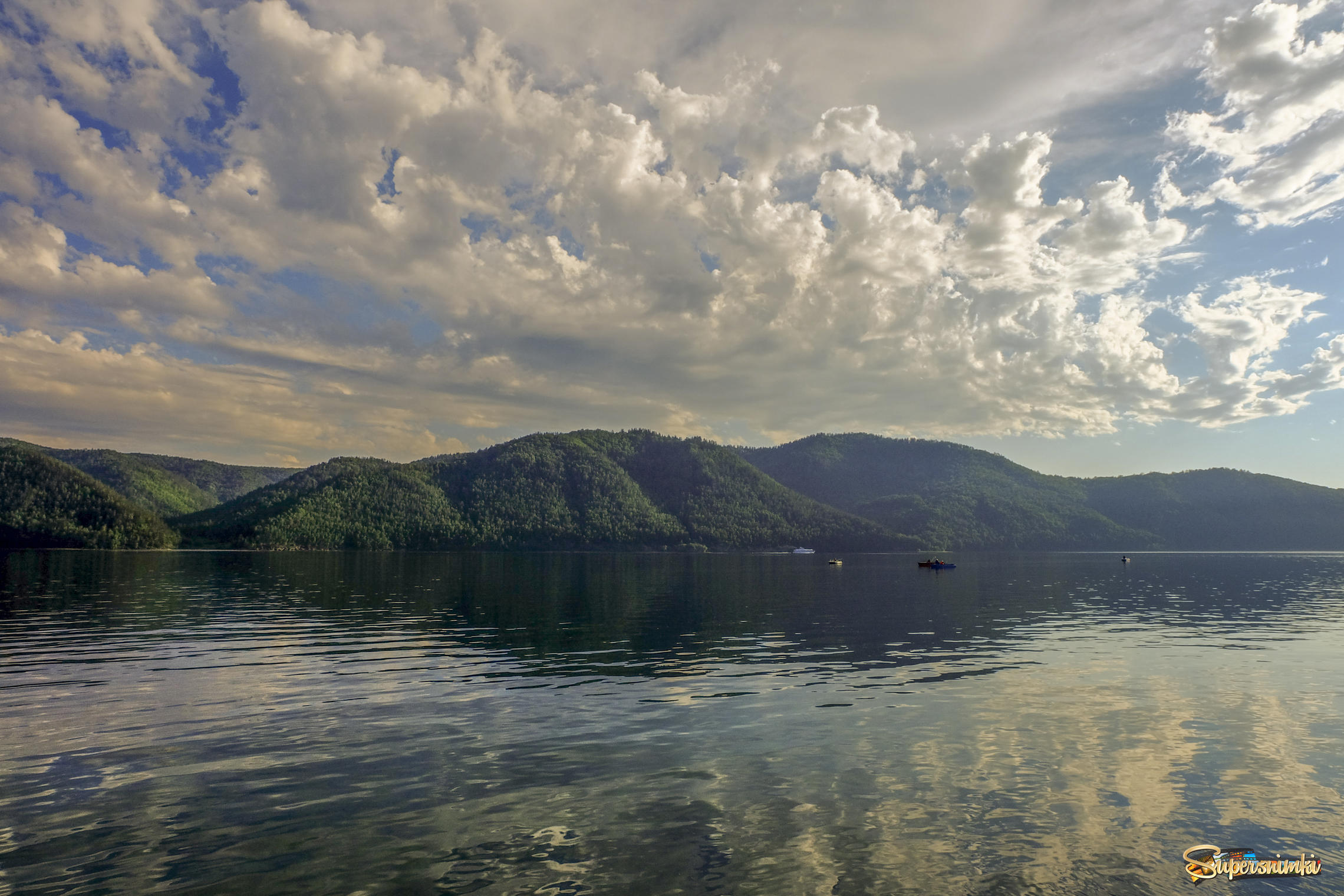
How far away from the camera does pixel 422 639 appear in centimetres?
6353

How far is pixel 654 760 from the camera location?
2853 cm

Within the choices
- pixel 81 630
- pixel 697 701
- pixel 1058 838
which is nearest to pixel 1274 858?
pixel 1058 838

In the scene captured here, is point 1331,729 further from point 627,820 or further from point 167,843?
point 167,843

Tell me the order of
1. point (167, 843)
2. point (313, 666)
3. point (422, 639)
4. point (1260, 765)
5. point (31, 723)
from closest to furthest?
point (167, 843)
point (1260, 765)
point (31, 723)
point (313, 666)
point (422, 639)

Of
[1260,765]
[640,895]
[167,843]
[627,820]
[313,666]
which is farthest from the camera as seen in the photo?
[313,666]

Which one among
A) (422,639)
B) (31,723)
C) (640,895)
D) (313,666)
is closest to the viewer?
(640,895)

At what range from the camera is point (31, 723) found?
33.4 meters

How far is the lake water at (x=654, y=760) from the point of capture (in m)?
19.3

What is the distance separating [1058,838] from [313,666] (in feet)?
Answer: 150

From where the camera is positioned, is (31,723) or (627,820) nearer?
(627,820)

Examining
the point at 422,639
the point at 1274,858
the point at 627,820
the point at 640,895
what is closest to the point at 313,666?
the point at 422,639

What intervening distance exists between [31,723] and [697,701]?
31.2m

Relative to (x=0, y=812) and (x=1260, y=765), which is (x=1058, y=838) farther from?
(x=0, y=812)

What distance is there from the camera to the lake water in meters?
19.3
